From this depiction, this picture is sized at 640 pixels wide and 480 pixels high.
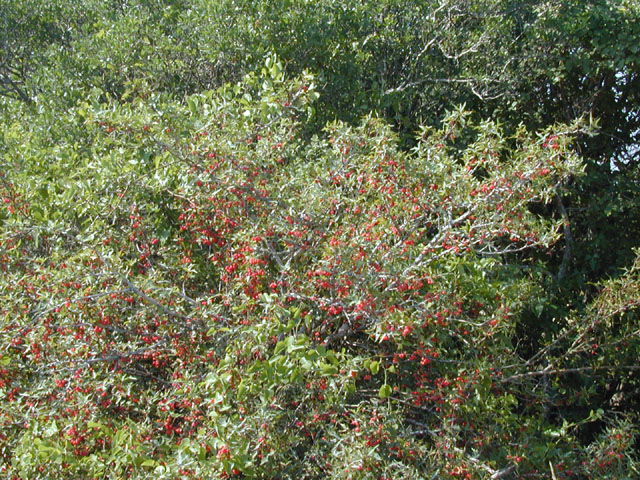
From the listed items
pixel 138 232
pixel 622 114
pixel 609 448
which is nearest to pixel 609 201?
pixel 622 114

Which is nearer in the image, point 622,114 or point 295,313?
point 295,313

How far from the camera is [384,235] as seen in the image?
10.0ft

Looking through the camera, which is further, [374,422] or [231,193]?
[231,193]

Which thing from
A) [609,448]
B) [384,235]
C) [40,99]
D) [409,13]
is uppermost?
[409,13]

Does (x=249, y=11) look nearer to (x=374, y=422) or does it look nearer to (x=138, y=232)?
(x=138, y=232)

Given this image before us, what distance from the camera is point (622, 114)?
5.63 meters

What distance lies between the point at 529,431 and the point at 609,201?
2.62m

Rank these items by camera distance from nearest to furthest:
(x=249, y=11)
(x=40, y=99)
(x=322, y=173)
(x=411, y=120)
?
(x=322, y=173) → (x=249, y=11) → (x=40, y=99) → (x=411, y=120)

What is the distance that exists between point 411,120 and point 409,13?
862 millimetres

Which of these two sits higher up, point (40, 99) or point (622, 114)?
point (622, 114)

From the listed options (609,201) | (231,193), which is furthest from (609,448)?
(609,201)

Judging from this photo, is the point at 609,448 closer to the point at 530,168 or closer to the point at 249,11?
the point at 530,168

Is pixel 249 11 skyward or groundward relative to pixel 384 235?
skyward

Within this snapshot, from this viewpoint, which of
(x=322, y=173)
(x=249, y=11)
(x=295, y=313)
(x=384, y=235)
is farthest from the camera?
(x=249, y=11)
